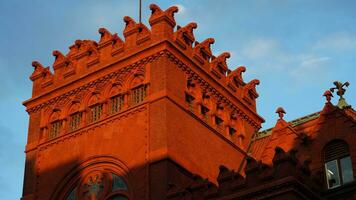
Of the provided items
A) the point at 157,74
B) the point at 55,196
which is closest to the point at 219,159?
the point at 157,74

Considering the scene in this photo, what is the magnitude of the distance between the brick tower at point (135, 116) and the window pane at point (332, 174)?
5.32 m

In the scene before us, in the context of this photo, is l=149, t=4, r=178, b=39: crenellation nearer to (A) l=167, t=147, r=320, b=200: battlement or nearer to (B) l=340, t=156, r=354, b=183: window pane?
(A) l=167, t=147, r=320, b=200: battlement

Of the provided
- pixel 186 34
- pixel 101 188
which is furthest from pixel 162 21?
pixel 101 188

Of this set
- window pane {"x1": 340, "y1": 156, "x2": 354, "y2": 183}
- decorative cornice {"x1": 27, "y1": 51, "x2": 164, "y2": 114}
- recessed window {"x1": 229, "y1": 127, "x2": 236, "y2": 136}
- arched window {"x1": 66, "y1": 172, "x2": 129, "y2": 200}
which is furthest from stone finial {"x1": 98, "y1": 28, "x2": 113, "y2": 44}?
window pane {"x1": 340, "y1": 156, "x2": 354, "y2": 183}

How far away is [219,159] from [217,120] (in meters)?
2.24

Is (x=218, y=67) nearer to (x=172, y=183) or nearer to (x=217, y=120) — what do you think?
(x=217, y=120)

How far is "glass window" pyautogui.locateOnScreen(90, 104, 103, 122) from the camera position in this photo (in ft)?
133

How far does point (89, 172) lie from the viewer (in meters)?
39.4

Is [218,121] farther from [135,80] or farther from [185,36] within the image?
[135,80]

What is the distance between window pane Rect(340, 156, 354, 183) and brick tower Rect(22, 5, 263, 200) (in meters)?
5.90

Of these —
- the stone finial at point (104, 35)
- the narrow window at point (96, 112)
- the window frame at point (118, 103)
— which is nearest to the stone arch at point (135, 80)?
the window frame at point (118, 103)

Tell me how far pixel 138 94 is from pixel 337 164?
9.49 metres

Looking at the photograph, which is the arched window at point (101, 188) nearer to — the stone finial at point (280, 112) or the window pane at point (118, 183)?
the window pane at point (118, 183)

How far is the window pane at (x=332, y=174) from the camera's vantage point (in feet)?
115
